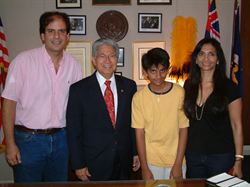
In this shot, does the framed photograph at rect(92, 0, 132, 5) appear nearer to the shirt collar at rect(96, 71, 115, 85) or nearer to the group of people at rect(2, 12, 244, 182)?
the group of people at rect(2, 12, 244, 182)

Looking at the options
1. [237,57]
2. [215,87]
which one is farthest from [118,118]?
[237,57]

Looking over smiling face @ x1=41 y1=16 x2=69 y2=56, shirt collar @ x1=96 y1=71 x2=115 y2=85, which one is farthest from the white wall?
shirt collar @ x1=96 y1=71 x2=115 y2=85

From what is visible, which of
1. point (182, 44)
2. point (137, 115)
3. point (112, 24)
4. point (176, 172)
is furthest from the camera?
point (112, 24)

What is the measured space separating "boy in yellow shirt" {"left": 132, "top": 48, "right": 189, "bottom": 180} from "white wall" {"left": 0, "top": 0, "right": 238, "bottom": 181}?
147 centimetres

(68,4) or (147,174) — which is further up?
(68,4)

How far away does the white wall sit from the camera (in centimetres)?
309

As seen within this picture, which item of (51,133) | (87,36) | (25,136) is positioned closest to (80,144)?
(51,133)

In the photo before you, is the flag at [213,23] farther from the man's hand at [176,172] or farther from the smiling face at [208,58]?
the man's hand at [176,172]

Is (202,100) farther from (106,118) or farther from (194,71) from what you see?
(106,118)

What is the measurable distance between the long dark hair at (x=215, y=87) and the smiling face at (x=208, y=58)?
0.03 metres

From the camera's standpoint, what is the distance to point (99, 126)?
1.78 meters

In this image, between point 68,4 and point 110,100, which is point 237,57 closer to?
point 110,100

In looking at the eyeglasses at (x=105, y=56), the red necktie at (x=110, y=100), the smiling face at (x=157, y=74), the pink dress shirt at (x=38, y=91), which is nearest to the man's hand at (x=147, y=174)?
the red necktie at (x=110, y=100)

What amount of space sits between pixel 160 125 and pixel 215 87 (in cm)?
61
